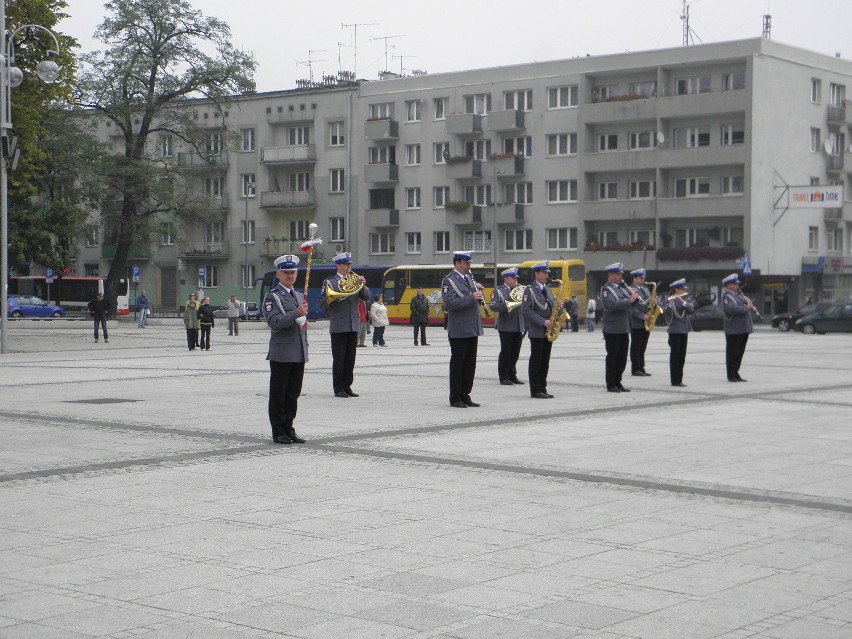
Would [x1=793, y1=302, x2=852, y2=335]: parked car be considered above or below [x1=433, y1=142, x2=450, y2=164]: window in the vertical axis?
below

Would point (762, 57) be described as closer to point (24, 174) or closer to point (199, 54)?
point (199, 54)

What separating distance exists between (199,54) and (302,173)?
2874 centimetres

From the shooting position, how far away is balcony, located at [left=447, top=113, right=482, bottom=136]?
81.1m

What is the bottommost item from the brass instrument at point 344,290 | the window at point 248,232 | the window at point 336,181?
the brass instrument at point 344,290

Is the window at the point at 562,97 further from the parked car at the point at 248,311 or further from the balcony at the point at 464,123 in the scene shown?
the parked car at the point at 248,311

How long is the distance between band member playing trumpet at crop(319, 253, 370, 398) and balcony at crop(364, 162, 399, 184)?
6691cm

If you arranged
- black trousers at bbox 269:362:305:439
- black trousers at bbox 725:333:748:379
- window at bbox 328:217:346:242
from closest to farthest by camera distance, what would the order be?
black trousers at bbox 269:362:305:439 < black trousers at bbox 725:333:748:379 < window at bbox 328:217:346:242

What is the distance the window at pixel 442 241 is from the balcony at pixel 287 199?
31.8ft

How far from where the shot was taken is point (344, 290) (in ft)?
60.2

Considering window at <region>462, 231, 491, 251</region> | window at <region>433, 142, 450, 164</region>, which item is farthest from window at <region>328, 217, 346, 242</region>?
window at <region>462, 231, 491, 251</region>

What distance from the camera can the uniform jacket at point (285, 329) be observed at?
12828 mm

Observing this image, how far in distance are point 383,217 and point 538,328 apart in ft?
219

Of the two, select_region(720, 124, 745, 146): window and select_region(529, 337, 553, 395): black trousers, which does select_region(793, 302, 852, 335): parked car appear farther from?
select_region(529, 337, 553, 395): black trousers

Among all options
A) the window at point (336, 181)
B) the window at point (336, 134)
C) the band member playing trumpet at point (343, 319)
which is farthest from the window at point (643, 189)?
the band member playing trumpet at point (343, 319)
